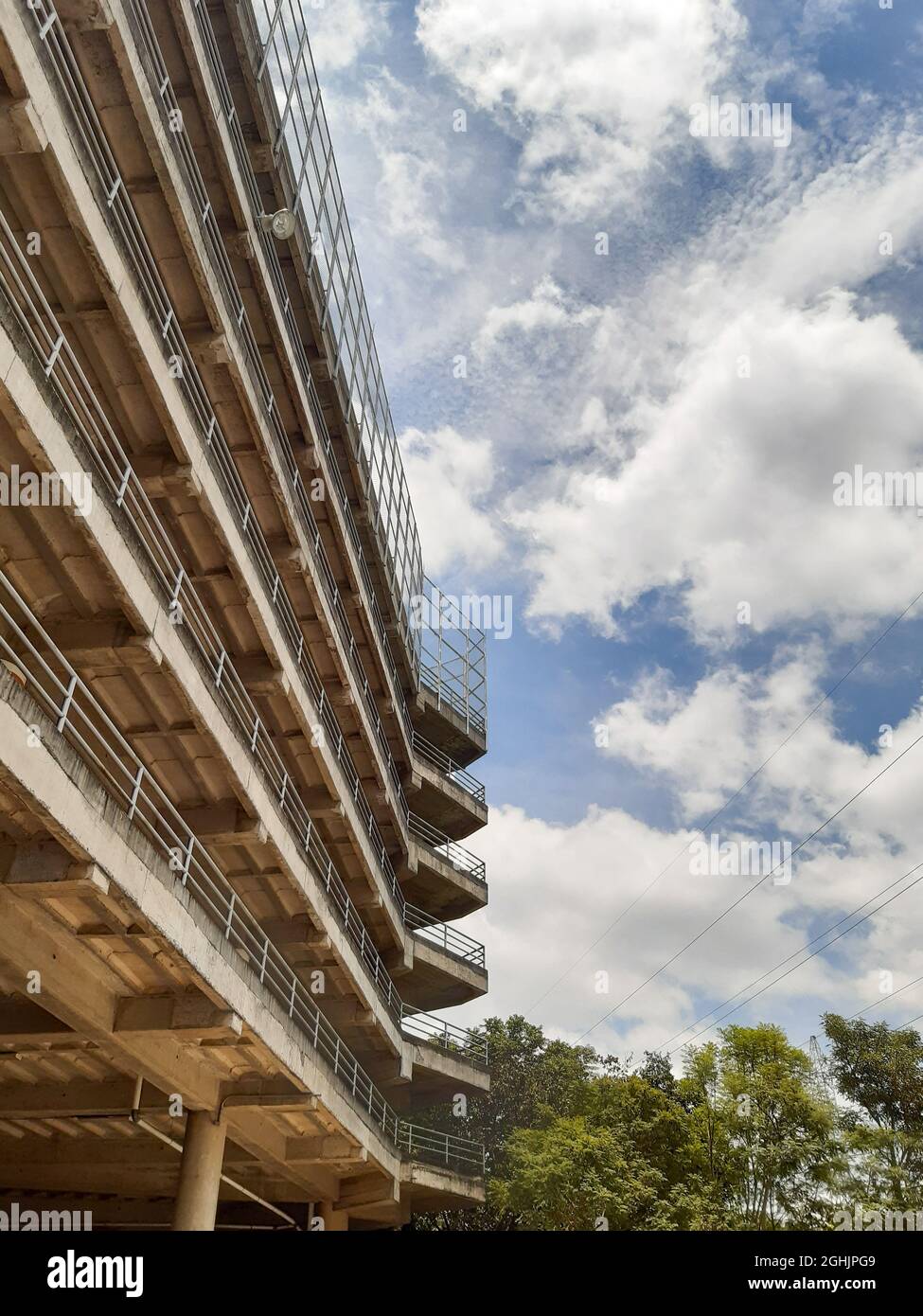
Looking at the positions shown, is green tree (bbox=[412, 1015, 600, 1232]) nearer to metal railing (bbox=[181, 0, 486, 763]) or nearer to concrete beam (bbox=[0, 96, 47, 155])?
metal railing (bbox=[181, 0, 486, 763])

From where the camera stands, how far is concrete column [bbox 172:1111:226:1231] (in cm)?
1361

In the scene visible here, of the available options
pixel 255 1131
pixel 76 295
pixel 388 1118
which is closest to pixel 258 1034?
pixel 255 1131

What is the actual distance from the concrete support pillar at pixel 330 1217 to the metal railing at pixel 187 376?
928cm

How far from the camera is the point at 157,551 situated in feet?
48.3

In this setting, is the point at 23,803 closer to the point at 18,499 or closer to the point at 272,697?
the point at 18,499

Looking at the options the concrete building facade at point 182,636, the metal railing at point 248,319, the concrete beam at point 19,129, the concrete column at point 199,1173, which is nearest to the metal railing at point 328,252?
the concrete building facade at point 182,636

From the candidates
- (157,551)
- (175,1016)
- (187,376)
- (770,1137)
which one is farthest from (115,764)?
(770,1137)

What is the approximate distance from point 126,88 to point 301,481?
932 cm

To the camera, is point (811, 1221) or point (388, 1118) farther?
point (811, 1221)

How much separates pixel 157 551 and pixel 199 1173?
9.26m

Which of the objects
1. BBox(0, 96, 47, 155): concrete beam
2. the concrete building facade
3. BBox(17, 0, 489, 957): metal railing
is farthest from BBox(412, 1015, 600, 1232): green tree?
BBox(0, 96, 47, 155): concrete beam

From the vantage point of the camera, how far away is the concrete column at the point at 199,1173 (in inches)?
536
